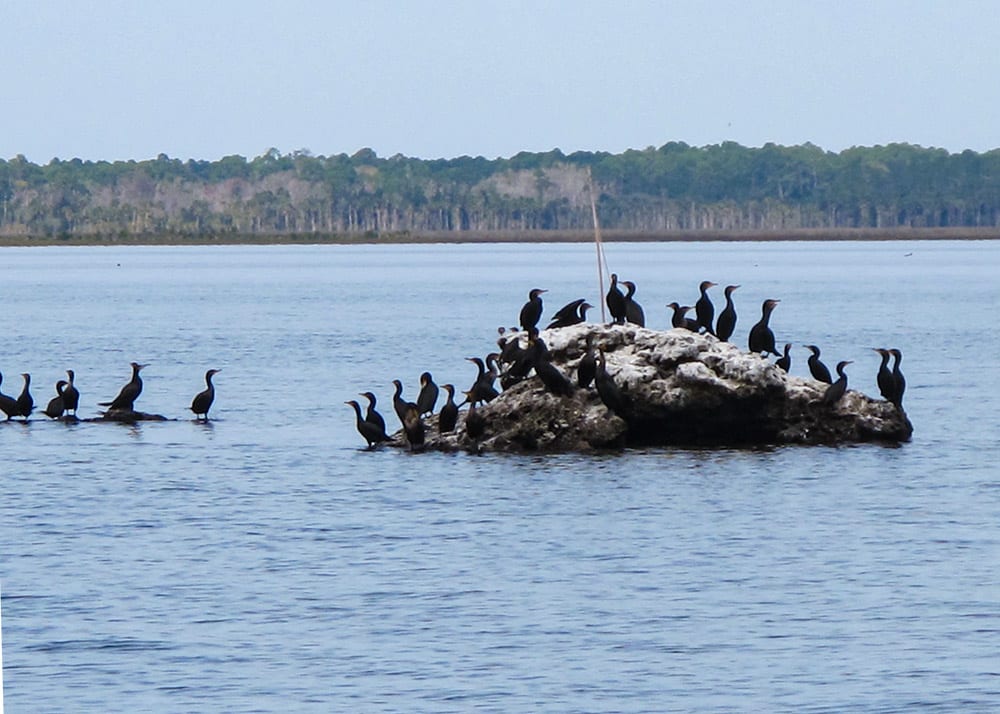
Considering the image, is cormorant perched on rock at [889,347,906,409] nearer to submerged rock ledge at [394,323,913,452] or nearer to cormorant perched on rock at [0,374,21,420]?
submerged rock ledge at [394,323,913,452]

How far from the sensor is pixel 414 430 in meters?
24.2

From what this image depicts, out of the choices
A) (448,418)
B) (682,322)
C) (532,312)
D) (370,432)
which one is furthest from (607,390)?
(370,432)

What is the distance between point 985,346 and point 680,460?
28.1 meters

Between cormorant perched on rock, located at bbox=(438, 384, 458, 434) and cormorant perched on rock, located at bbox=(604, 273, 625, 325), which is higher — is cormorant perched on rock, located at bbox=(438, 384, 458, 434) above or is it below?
below

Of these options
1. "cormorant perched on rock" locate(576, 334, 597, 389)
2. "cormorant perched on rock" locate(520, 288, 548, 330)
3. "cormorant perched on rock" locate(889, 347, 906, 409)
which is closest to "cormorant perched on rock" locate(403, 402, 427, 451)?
"cormorant perched on rock" locate(520, 288, 548, 330)

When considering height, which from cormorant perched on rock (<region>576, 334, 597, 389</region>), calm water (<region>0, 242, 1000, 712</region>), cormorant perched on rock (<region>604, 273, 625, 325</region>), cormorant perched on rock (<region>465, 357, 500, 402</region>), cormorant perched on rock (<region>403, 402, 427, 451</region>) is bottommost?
calm water (<region>0, 242, 1000, 712</region>)

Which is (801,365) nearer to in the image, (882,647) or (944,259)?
(882,647)

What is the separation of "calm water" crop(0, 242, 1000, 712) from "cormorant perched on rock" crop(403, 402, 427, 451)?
0.26m

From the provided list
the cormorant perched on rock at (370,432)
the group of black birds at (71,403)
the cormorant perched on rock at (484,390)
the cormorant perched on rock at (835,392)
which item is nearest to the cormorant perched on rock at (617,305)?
the cormorant perched on rock at (484,390)

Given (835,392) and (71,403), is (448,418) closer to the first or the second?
(835,392)

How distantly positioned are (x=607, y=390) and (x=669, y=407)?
880 mm

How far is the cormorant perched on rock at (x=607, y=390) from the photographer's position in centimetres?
2253

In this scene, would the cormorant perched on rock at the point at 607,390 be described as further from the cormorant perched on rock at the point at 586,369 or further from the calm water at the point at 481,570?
the calm water at the point at 481,570

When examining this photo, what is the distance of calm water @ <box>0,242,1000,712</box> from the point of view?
42.2ft
